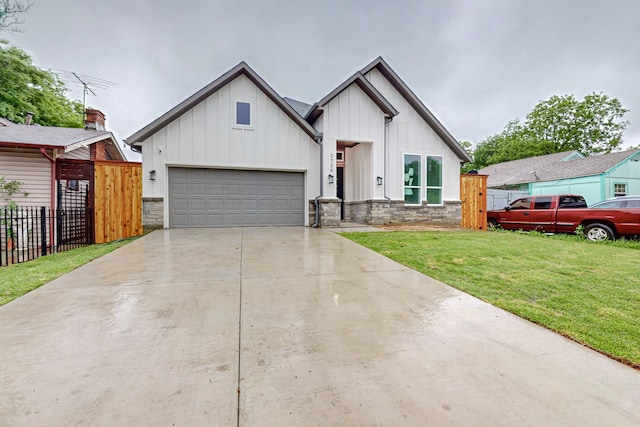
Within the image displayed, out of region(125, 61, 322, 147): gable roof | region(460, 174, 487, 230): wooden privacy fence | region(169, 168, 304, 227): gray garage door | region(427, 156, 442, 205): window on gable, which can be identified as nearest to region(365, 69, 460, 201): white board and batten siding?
region(427, 156, 442, 205): window on gable

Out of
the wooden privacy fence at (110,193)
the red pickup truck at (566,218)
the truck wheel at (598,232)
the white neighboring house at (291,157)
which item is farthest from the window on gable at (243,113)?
the truck wheel at (598,232)

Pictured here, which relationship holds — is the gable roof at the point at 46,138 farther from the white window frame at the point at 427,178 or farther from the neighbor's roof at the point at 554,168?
the neighbor's roof at the point at 554,168

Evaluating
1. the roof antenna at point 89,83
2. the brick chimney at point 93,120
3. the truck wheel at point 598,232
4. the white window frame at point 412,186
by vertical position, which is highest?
the roof antenna at point 89,83

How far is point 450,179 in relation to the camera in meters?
12.1

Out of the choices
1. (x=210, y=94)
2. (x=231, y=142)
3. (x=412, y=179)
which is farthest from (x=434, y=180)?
(x=210, y=94)

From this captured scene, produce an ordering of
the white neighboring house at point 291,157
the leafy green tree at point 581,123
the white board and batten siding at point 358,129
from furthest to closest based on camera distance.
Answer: the leafy green tree at point 581,123, the white board and batten siding at point 358,129, the white neighboring house at point 291,157

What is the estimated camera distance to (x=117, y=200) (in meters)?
9.23

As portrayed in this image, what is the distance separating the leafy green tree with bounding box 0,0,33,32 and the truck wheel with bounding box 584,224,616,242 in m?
28.6

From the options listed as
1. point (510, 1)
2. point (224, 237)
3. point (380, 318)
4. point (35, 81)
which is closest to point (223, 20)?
point (224, 237)

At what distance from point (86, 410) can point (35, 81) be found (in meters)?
29.6

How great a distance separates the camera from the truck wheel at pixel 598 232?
27.3ft

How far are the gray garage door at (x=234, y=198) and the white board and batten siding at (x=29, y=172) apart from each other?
4.04 meters

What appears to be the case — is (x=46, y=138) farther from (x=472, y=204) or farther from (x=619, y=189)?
(x=619, y=189)

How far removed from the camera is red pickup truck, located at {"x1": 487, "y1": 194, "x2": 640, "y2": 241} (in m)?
8.03
